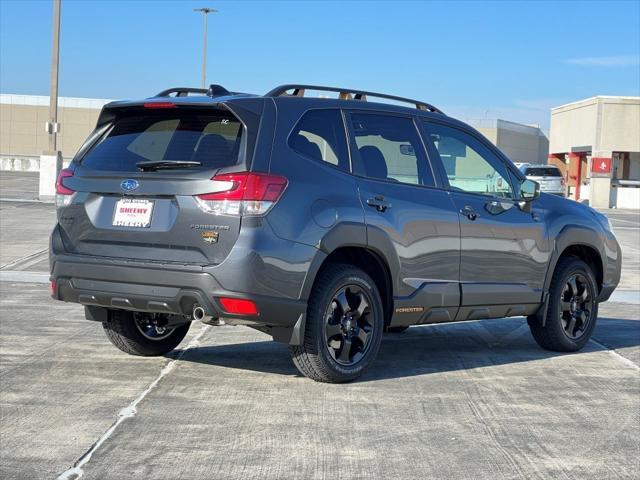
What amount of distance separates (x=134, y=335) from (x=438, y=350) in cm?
249

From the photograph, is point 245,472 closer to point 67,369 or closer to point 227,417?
point 227,417

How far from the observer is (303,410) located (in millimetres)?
6316

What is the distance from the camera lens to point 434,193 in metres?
7.59

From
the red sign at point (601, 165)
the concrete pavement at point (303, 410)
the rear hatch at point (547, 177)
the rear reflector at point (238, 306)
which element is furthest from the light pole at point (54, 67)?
the red sign at point (601, 165)

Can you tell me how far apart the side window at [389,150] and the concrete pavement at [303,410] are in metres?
1.40

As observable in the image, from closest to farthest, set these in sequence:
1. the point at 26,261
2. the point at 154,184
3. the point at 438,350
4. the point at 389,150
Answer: the point at 154,184 < the point at 389,150 < the point at 438,350 < the point at 26,261

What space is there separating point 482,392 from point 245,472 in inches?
96.6

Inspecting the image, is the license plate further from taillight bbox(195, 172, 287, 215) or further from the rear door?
the rear door

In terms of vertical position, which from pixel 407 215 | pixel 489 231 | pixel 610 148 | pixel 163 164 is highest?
pixel 610 148

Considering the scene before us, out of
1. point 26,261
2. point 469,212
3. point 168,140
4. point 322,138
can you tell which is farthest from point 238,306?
point 26,261

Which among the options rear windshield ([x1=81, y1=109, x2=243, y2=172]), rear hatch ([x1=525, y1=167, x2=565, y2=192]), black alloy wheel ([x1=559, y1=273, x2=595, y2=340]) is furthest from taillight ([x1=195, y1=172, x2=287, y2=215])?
rear hatch ([x1=525, y1=167, x2=565, y2=192])

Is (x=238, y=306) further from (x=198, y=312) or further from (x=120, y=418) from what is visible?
(x=120, y=418)

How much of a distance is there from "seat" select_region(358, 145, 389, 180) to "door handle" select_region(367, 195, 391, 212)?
18cm

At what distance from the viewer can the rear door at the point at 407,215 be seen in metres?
7.16
